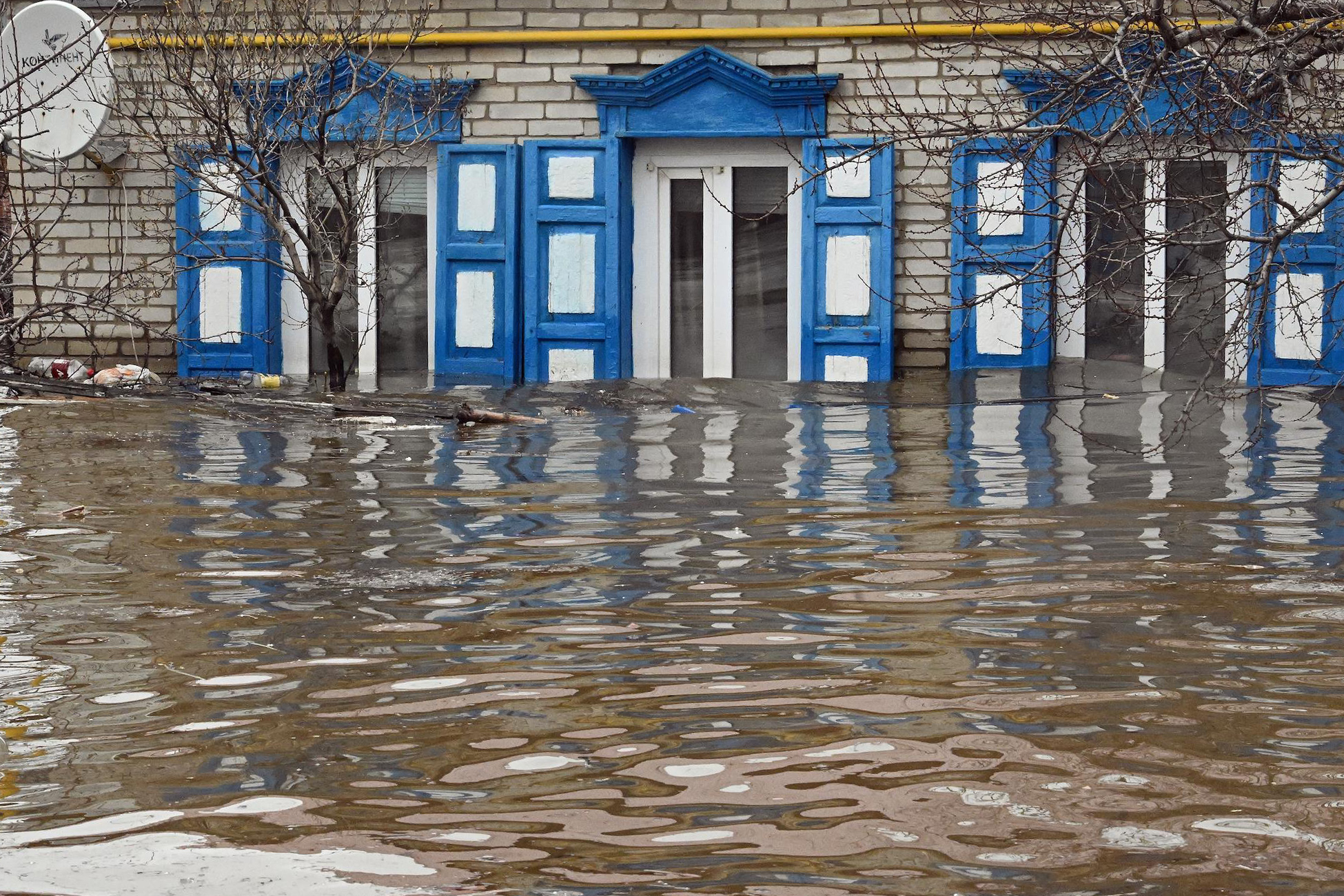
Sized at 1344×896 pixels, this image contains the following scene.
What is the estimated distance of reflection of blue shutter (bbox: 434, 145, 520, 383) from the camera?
12344 mm

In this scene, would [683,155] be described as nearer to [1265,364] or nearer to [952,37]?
[952,37]

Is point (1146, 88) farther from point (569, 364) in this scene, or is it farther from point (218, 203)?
point (218, 203)

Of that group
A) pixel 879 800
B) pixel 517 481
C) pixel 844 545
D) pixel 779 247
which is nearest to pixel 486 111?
pixel 779 247

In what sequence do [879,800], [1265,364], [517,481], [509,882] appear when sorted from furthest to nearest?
[1265,364] < [517,481] < [879,800] < [509,882]

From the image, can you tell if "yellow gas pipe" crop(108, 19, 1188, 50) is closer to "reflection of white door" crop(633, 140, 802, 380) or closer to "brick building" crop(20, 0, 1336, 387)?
"brick building" crop(20, 0, 1336, 387)

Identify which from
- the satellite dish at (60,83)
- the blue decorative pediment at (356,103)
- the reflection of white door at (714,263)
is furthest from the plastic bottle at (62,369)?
the reflection of white door at (714,263)

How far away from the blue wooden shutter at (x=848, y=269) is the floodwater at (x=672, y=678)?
394cm

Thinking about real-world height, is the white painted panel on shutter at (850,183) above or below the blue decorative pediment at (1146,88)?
above

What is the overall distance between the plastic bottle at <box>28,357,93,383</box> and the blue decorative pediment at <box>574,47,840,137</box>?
4093mm

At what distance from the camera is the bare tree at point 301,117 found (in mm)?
11141

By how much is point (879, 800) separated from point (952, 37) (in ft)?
30.1

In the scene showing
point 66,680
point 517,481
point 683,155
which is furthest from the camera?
point 683,155

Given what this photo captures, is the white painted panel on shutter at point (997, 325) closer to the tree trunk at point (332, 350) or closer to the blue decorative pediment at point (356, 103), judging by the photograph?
the blue decorative pediment at point (356, 103)

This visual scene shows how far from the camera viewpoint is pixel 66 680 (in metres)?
4.27
